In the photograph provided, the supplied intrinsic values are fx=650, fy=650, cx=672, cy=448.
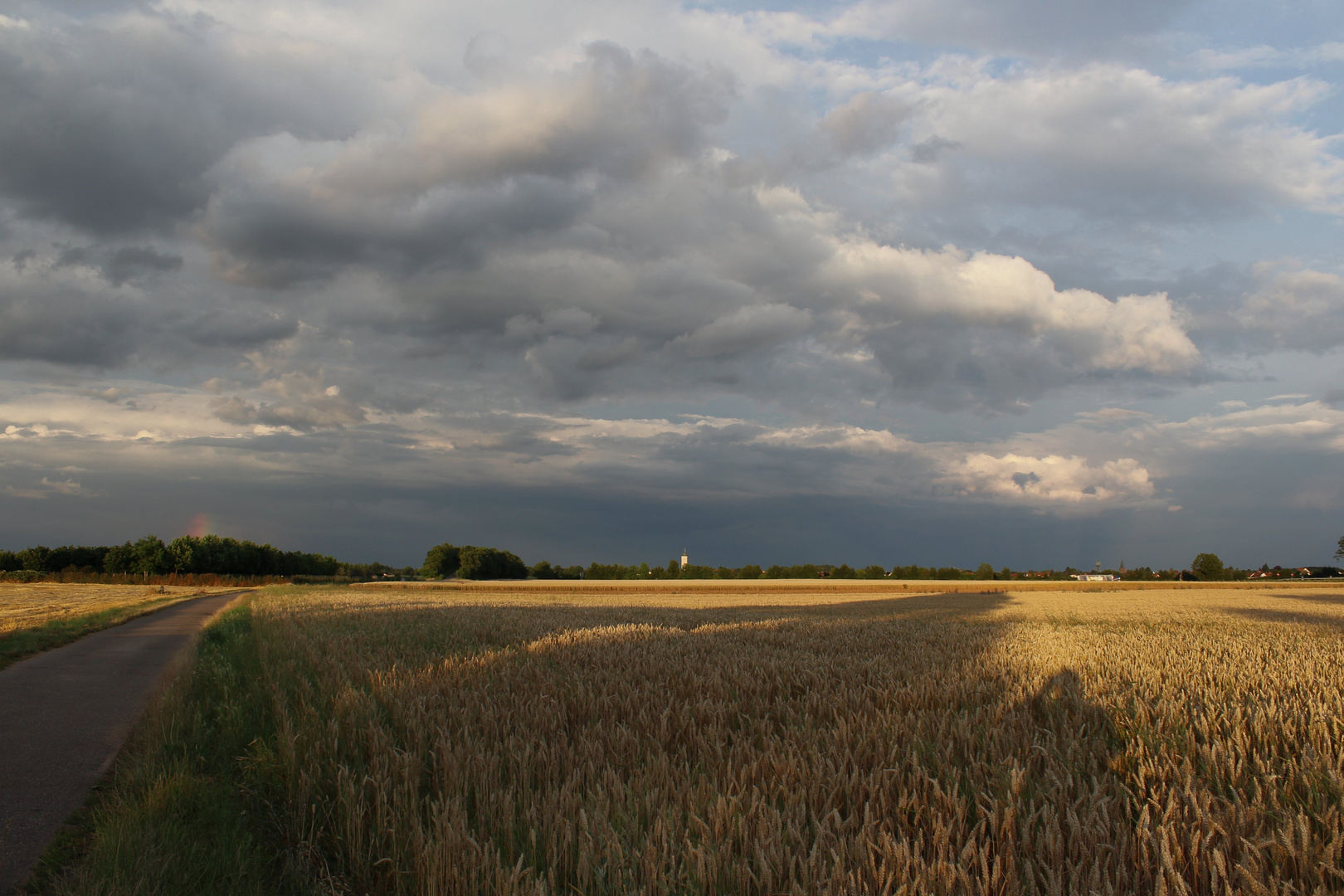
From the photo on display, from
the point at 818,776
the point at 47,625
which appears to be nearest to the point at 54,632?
the point at 47,625

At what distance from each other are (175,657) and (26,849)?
1165cm

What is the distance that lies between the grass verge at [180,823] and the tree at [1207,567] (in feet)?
540

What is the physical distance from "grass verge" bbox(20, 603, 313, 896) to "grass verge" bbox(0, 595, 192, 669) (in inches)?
406

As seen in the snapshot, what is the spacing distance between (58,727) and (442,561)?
156987 mm

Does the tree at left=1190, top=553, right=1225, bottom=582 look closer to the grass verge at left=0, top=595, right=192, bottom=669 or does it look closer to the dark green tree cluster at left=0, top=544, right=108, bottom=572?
the grass verge at left=0, top=595, right=192, bottom=669

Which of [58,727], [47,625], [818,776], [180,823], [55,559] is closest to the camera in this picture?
[818,776]

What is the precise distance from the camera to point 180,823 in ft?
15.1

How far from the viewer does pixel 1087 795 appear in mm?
3145

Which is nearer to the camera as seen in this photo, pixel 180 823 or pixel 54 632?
pixel 180 823

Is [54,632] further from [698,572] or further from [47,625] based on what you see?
[698,572]

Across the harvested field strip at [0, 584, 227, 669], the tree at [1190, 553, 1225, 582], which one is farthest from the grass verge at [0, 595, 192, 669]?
the tree at [1190, 553, 1225, 582]

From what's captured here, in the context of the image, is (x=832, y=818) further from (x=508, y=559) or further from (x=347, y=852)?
(x=508, y=559)

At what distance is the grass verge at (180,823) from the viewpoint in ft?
12.3

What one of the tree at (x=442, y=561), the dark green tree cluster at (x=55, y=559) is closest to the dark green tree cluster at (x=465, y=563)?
the tree at (x=442, y=561)
